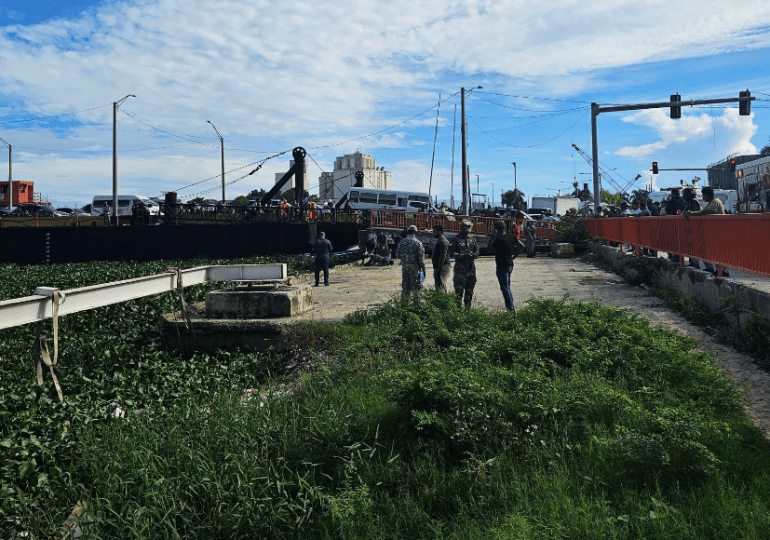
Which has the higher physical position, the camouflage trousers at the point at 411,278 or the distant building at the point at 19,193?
the distant building at the point at 19,193

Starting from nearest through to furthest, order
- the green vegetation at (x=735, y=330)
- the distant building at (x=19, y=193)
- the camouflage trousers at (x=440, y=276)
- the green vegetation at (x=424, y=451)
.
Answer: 1. the green vegetation at (x=424, y=451)
2. the green vegetation at (x=735, y=330)
3. the camouflage trousers at (x=440, y=276)
4. the distant building at (x=19, y=193)

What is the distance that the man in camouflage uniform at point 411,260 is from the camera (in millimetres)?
10875

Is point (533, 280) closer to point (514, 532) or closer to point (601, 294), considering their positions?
point (601, 294)

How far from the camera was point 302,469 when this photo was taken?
4562 millimetres

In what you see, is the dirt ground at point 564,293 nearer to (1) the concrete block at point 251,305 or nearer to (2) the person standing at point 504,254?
(1) the concrete block at point 251,305

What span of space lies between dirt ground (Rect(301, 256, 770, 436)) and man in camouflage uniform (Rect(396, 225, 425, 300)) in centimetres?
77

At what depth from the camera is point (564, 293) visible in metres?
13.0

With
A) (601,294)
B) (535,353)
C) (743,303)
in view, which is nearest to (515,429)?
(535,353)

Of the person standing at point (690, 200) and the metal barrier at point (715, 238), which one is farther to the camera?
the person standing at point (690, 200)

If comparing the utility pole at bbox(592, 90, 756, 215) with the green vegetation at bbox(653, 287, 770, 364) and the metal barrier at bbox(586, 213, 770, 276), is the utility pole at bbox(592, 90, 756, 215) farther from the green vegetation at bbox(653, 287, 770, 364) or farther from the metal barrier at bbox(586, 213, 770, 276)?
the green vegetation at bbox(653, 287, 770, 364)

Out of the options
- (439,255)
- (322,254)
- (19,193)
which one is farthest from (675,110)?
(19,193)

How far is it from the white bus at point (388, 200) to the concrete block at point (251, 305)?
35.8m

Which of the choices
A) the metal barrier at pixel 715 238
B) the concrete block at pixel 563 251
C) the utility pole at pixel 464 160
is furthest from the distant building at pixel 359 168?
the metal barrier at pixel 715 238

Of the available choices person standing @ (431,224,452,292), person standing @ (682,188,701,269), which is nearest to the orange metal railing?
person standing @ (682,188,701,269)
